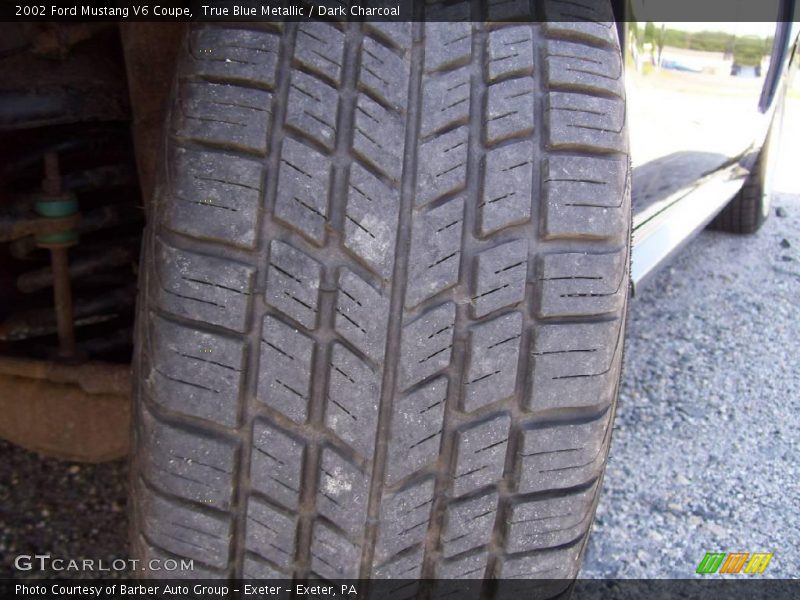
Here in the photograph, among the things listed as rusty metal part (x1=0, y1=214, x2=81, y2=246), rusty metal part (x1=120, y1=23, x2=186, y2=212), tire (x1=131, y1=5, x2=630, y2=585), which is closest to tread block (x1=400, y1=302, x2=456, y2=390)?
tire (x1=131, y1=5, x2=630, y2=585)

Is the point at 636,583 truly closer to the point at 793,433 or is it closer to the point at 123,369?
the point at 793,433

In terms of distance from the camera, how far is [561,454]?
3.69 ft

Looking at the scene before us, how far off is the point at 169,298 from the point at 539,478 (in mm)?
503

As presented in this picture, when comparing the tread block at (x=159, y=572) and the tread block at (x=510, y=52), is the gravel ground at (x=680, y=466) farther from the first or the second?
the tread block at (x=510, y=52)

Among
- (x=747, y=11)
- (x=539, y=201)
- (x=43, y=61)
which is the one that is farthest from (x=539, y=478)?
(x=747, y=11)

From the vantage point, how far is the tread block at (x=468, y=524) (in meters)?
1.11

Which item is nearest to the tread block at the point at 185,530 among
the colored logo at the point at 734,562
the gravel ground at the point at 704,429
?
the gravel ground at the point at 704,429

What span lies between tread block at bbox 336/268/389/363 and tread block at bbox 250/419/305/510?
14 centimetres

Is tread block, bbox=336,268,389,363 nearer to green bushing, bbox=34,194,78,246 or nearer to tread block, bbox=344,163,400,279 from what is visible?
tread block, bbox=344,163,400,279

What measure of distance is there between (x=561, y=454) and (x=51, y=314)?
102cm

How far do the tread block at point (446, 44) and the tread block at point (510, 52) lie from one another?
0.03 m

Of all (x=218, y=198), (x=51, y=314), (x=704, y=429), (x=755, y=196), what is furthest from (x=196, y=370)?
(x=755, y=196)

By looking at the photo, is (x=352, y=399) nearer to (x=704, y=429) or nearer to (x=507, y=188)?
(x=507, y=188)

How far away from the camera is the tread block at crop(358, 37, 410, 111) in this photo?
1021 millimetres
